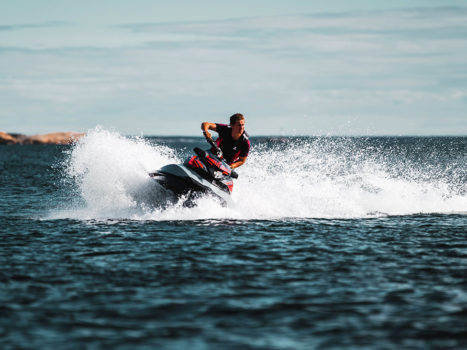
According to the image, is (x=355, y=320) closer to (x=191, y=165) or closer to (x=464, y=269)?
(x=464, y=269)

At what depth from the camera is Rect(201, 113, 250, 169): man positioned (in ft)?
57.5

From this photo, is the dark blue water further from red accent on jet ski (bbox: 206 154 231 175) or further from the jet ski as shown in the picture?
red accent on jet ski (bbox: 206 154 231 175)

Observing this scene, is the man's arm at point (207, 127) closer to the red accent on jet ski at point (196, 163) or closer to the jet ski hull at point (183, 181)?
the red accent on jet ski at point (196, 163)

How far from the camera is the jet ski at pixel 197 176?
1727 centimetres

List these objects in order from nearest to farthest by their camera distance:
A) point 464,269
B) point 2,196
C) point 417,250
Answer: point 464,269
point 417,250
point 2,196

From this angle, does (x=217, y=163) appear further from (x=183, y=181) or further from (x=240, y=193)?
(x=240, y=193)

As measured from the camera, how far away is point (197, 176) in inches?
686

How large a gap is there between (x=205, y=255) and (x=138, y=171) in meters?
5.74

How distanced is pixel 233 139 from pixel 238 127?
1.71 ft

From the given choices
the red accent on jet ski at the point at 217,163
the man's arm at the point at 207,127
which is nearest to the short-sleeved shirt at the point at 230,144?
the man's arm at the point at 207,127

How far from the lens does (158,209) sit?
1830 centimetres

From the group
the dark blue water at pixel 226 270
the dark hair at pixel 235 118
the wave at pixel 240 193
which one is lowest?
the dark blue water at pixel 226 270

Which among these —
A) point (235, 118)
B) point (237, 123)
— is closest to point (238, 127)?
point (237, 123)

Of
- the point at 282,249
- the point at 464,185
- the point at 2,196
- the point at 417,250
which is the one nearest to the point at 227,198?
the point at 282,249
